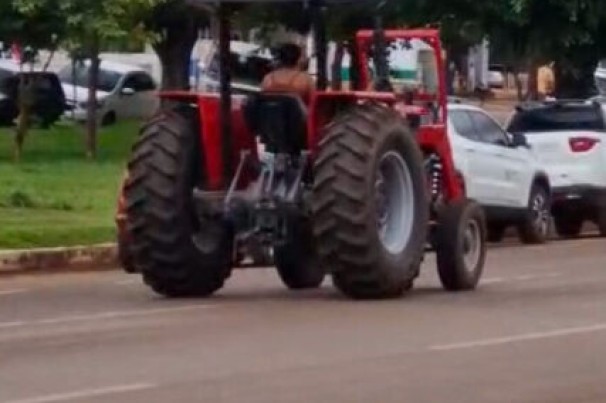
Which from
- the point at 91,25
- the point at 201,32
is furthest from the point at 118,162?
the point at 201,32

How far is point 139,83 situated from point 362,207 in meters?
38.1

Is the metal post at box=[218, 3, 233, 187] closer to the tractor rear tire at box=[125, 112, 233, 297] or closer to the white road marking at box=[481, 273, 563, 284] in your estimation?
the tractor rear tire at box=[125, 112, 233, 297]

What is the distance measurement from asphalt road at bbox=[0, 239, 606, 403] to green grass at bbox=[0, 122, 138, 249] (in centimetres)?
361

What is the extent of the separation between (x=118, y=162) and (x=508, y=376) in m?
25.9

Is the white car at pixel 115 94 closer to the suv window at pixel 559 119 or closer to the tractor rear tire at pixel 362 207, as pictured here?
the suv window at pixel 559 119

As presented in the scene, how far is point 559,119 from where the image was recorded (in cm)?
3062

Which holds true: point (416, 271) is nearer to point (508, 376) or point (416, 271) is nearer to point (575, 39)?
point (508, 376)

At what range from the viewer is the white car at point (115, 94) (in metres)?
54.3

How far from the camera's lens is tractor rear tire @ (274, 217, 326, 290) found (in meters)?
18.5

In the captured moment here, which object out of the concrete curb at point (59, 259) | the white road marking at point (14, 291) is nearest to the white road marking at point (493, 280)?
the white road marking at point (14, 291)

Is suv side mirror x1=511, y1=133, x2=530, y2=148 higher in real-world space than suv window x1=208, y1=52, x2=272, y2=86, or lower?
lower

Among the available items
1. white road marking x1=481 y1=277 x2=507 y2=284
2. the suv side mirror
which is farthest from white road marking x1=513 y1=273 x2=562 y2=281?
the suv side mirror

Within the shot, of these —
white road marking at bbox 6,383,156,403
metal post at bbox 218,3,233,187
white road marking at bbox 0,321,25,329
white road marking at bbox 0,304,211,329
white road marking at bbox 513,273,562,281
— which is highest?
metal post at bbox 218,3,233,187

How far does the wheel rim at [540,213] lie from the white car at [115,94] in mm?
25612
